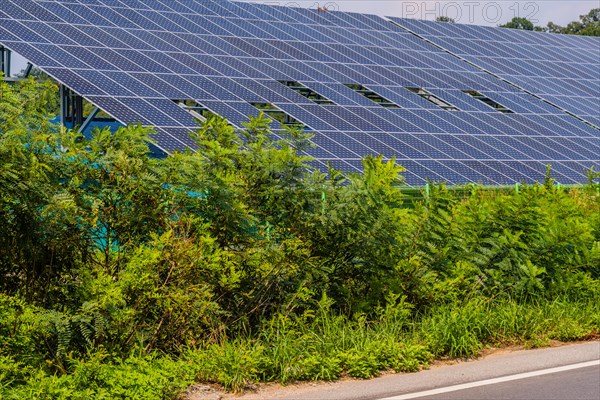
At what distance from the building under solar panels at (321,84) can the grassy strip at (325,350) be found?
23.4 feet

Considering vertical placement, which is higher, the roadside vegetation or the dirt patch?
the roadside vegetation

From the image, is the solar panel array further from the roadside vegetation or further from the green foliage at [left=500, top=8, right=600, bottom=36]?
the green foliage at [left=500, top=8, right=600, bottom=36]

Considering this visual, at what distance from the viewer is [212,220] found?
993 centimetres

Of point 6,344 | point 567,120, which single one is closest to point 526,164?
point 567,120

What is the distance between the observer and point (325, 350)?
9.34 metres

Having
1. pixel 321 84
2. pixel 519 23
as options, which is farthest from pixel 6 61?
pixel 519 23

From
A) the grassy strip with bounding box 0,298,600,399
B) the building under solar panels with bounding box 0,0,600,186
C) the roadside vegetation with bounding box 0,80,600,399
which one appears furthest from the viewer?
the building under solar panels with bounding box 0,0,600,186

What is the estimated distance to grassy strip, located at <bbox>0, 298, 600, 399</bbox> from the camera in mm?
7824

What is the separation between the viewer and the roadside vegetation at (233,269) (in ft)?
27.7

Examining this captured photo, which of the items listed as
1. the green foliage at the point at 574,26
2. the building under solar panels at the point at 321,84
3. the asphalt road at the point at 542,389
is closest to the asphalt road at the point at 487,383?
the asphalt road at the point at 542,389

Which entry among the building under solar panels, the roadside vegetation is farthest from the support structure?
the roadside vegetation

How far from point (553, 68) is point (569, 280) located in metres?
25.0

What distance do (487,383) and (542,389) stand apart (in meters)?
0.54

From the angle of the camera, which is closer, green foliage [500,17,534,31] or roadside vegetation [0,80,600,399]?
roadside vegetation [0,80,600,399]
